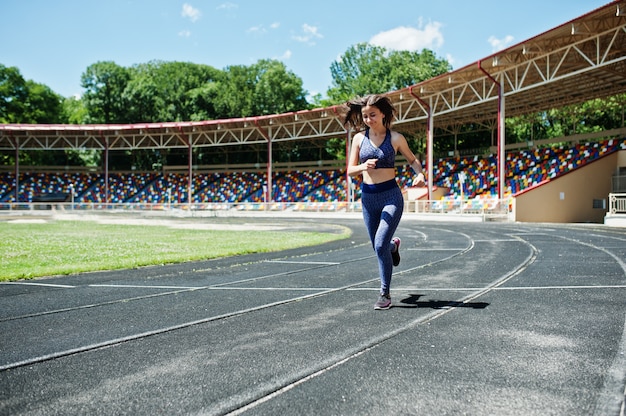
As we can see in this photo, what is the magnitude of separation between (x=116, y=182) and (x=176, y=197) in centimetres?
903

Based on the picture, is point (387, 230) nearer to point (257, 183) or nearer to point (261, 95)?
point (257, 183)

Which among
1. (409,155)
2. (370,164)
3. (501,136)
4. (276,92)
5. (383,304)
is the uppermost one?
(276,92)

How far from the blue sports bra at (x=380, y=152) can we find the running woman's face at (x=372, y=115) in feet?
0.51

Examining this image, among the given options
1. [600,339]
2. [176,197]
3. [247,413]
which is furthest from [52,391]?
[176,197]

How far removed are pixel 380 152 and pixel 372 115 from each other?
0.38 meters

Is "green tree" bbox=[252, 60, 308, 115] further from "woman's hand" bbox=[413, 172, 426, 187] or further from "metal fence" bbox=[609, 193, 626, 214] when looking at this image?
"woman's hand" bbox=[413, 172, 426, 187]

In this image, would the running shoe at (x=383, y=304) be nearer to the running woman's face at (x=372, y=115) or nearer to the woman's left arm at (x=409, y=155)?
the woman's left arm at (x=409, y=155)

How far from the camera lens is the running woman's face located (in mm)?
4543

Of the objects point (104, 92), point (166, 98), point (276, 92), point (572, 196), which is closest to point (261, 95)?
point (276, 92)

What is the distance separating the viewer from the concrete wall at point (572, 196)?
2564 cm

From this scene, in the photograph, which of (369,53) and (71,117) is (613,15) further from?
(71,117)

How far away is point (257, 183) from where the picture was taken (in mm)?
52969

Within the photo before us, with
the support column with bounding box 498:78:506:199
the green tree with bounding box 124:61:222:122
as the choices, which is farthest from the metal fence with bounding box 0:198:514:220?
the green tree with bounding box 124:61:222:122

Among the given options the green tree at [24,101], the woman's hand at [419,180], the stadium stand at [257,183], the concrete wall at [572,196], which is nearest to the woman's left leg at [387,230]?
the woman's hand at [419,180]
